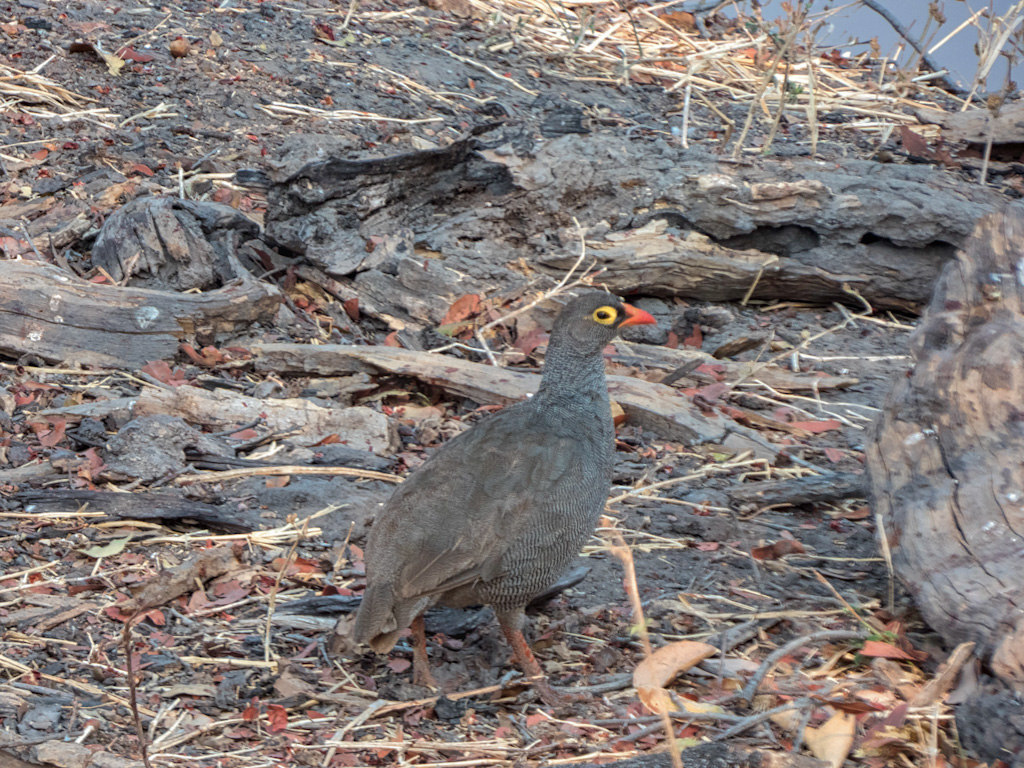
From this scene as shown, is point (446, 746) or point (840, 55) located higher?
point (840, 55)

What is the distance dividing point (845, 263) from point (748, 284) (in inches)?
25.5

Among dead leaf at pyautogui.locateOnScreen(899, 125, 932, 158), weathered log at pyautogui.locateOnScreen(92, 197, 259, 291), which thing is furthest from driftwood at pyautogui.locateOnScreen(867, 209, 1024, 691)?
dead leaf at pyautogui.locateOnScreen(899, 125, 932, 158)

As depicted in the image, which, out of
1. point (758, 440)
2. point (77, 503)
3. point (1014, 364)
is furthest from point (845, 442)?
point (77, 503)

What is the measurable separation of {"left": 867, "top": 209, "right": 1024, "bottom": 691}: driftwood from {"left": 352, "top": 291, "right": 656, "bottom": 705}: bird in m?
1.09

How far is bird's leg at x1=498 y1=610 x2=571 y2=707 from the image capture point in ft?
11.7

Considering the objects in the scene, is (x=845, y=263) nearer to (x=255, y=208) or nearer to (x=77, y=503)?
(x=255, y=208)

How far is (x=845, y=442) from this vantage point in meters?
5.66

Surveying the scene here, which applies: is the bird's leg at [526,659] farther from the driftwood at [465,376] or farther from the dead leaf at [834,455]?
the dead leaf at [834,455]

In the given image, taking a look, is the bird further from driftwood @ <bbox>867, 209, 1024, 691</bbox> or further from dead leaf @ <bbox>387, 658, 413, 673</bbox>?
driftwood @ <bbox>867, 209, 1024, 691</bbox>

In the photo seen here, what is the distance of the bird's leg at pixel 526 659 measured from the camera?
11.7 feet

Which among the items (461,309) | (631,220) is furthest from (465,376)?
(631,220)

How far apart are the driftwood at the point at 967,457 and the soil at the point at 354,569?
1.09 feet

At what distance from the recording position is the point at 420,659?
3.64 metres

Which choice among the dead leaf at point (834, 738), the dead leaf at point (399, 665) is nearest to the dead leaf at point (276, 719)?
the dead leaf at point (399, 665)
